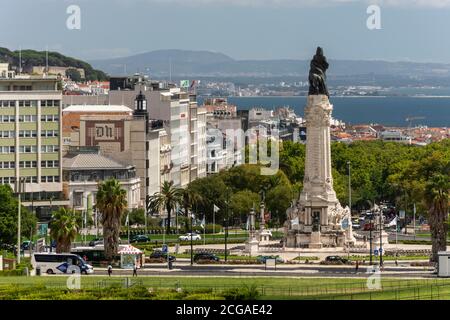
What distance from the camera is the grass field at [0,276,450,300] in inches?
2694

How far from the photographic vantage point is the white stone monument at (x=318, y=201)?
113625 mm

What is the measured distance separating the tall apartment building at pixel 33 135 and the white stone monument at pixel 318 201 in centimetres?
2680

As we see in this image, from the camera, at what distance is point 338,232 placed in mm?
113812

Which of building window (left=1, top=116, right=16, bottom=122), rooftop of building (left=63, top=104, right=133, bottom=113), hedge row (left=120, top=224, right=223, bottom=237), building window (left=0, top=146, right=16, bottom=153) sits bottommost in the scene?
hedge row (left=120, top=224, right=223, bottom=237)

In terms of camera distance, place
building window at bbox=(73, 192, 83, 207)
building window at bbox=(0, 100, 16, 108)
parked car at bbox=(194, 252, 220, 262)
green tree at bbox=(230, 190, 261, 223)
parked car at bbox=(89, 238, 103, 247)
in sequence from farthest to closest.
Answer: building window at bbox=(73, 192, 83, 207)
green tree at bbox=(230, 190, 261, 223)
building window at bbox=(0, 100, 16, 108)
parked car at bbox=(89, 238, 103, 247)
parked car at bbox=(194, 252, 220, 262)

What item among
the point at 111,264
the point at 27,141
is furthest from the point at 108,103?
the point at 111,264

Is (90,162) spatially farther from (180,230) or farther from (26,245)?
(26,245)

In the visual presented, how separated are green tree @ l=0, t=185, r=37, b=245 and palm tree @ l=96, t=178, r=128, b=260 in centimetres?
842

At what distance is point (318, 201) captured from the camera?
114 meters

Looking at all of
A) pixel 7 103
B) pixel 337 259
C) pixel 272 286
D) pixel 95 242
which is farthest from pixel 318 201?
pixel 272 286

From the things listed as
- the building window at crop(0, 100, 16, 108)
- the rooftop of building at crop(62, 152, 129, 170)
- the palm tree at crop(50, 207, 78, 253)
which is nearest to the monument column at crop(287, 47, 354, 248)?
the palm tree at crop(50, 207, 78, 253)

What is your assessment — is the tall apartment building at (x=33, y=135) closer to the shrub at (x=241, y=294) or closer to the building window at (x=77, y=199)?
the building window at (x=77, y=199)

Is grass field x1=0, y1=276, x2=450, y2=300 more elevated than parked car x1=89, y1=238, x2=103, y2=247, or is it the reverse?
grass field x1=0, y1=276, x2=450, y2=300

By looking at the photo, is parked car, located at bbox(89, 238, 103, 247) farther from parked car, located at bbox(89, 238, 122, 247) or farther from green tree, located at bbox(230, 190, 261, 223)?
green tree, located at bbox(230, 190, 261, 223)
